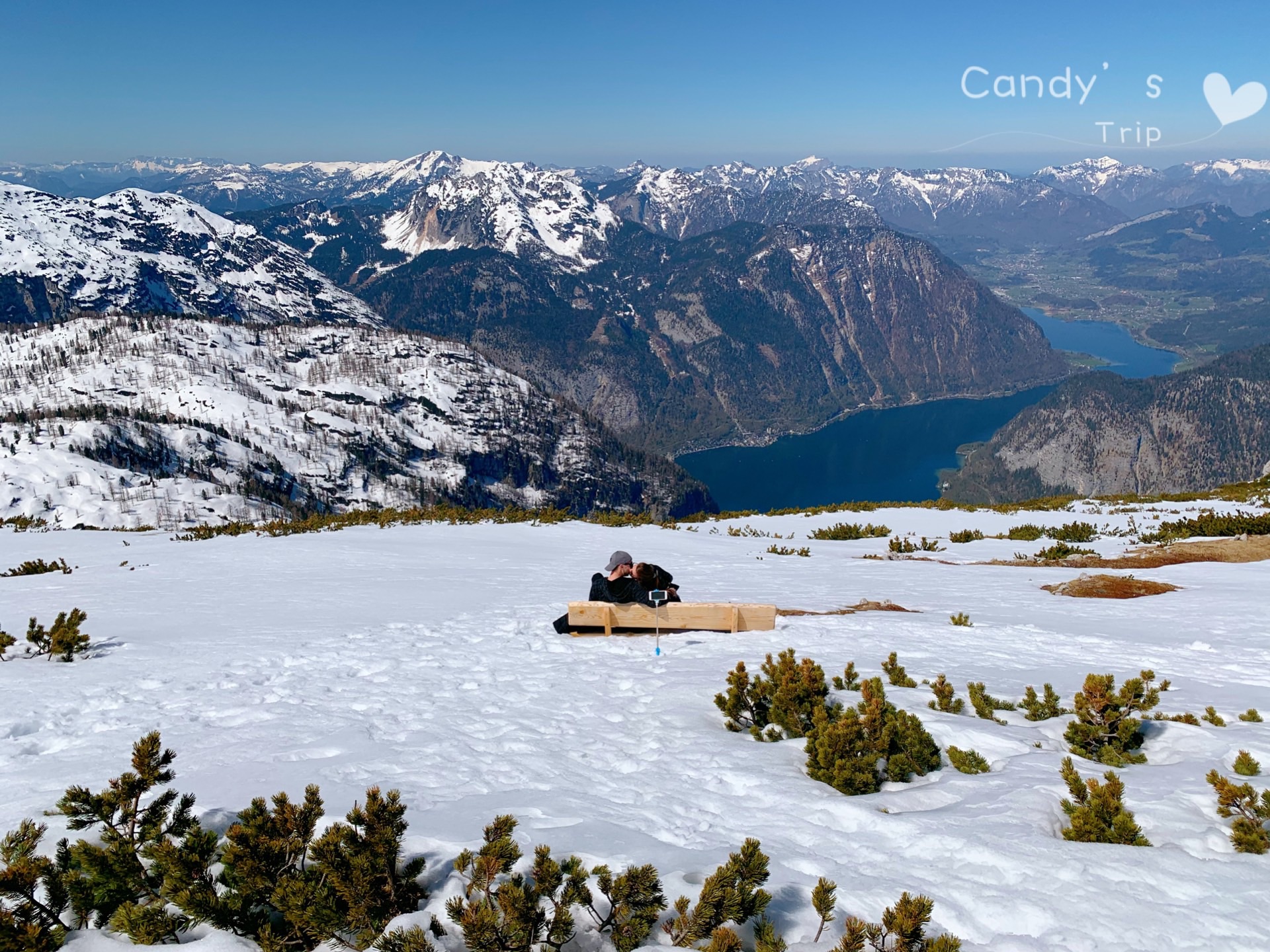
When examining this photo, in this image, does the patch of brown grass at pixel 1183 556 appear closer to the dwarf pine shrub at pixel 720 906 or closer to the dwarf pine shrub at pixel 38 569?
the dwarf pine shrub at pixel 720 906

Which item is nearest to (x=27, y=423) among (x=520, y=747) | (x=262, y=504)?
(x=262, y=504)

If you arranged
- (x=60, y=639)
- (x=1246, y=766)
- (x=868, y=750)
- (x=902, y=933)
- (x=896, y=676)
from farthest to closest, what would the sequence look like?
(x=60, y=639)
(x=896, y=676)
(x=868, y=750)
(x=1246, y=766)
(x=902, y=933)

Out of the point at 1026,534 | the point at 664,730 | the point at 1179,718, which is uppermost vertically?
the point at 1026,534

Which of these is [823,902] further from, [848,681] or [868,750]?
[848,681]

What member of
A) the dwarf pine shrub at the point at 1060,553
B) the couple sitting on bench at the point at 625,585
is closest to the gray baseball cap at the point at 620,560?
the couple sitting on bench at the point at 625,585

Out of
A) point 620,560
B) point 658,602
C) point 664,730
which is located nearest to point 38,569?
point 620,560

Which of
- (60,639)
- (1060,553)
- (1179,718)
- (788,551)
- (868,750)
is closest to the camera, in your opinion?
(868,750)
